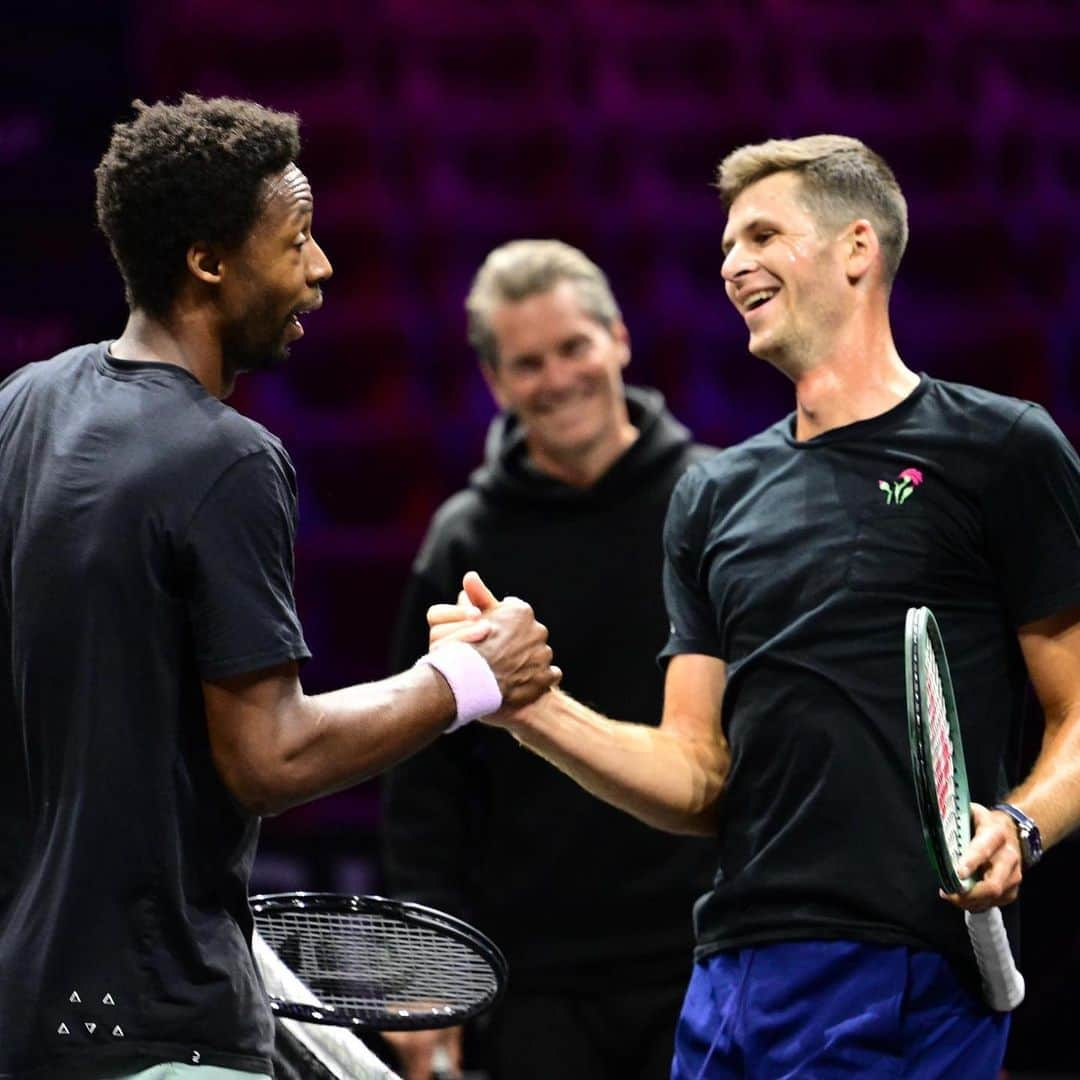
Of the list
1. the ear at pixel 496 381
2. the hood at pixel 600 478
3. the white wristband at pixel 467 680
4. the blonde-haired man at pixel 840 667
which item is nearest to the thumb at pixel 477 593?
the blonde-haired man at pixel 840 667

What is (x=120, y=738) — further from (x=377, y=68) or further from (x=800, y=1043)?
(x=377, y=68)

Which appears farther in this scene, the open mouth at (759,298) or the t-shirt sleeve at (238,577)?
the open mouth at (759,298)

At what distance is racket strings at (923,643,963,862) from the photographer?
2293mm

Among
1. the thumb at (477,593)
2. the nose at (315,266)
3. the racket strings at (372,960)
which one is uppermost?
the nose at (315,266)

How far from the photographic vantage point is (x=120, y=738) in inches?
85.7

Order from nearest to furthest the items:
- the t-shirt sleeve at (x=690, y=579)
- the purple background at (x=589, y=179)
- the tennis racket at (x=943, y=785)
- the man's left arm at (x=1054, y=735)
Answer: the tennis racket at (x=943, y=785)
the man's left arm at (x=1054, y=735)
the t-shirt sleeve at (x=690, y=579)
the purple background at (x=589, y=179)

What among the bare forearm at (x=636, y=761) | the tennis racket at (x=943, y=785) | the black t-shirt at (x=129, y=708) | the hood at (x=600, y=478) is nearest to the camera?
the black t-shirt at (x=129, y=708)

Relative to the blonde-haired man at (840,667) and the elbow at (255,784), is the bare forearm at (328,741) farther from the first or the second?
the blonde-haired man at (840,667)

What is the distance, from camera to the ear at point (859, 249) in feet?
9.71

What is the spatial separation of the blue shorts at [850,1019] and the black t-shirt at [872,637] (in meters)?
0.03

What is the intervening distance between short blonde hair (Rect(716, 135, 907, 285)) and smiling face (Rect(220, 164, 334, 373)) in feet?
2.84

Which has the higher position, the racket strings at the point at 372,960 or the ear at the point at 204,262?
the ear at the point at 204,262

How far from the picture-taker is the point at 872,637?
2734 millimetres

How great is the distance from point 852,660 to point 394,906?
69cm
